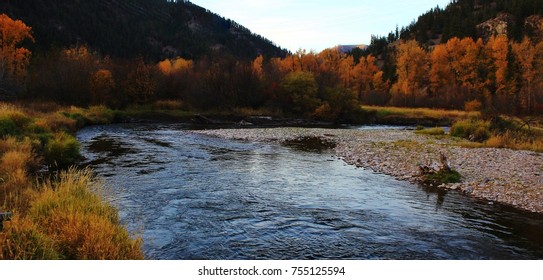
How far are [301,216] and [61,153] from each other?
13381 millimetres

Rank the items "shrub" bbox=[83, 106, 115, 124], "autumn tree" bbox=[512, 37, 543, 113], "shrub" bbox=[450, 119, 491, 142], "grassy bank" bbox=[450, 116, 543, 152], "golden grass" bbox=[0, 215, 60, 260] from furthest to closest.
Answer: "autumn tree" bbox=[512, 37, 543, 113] → "shrub" bbox=[83, 106, 115, 124] → "shrub" bbox=[450, 119, 491, 142] → "grassy bank" bbox=[450, 116, 543, 152] → "golden grass" bbox=[0, 215, 60, 260]

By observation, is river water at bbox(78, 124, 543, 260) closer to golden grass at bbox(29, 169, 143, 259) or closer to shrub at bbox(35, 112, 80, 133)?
golden grass at bbox(29, 169, 143, 259)

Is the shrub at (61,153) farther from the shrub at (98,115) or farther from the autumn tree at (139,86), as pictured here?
the autumn tree at (139,86)

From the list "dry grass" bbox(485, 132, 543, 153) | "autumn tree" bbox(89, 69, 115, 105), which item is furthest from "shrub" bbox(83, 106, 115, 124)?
"dry grass" bbox(485, 132, 543, 153)

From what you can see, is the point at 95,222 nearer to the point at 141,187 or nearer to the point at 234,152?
the point at 141,187

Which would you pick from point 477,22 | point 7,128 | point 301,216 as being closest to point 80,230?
point 301,216

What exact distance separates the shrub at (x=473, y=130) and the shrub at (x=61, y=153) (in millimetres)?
30297

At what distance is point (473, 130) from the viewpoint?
35.5 m

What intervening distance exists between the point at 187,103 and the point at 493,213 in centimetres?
5747

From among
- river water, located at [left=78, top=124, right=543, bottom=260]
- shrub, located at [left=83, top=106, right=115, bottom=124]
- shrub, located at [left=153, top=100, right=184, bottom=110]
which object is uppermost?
shrub, located at [left=153, top=100, right=184, bottom=110]

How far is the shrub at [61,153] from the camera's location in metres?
18.9

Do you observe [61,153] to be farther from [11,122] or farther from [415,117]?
[415,117]

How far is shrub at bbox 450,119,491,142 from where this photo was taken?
110 feet

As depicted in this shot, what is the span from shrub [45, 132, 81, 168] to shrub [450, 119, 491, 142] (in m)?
30.3
